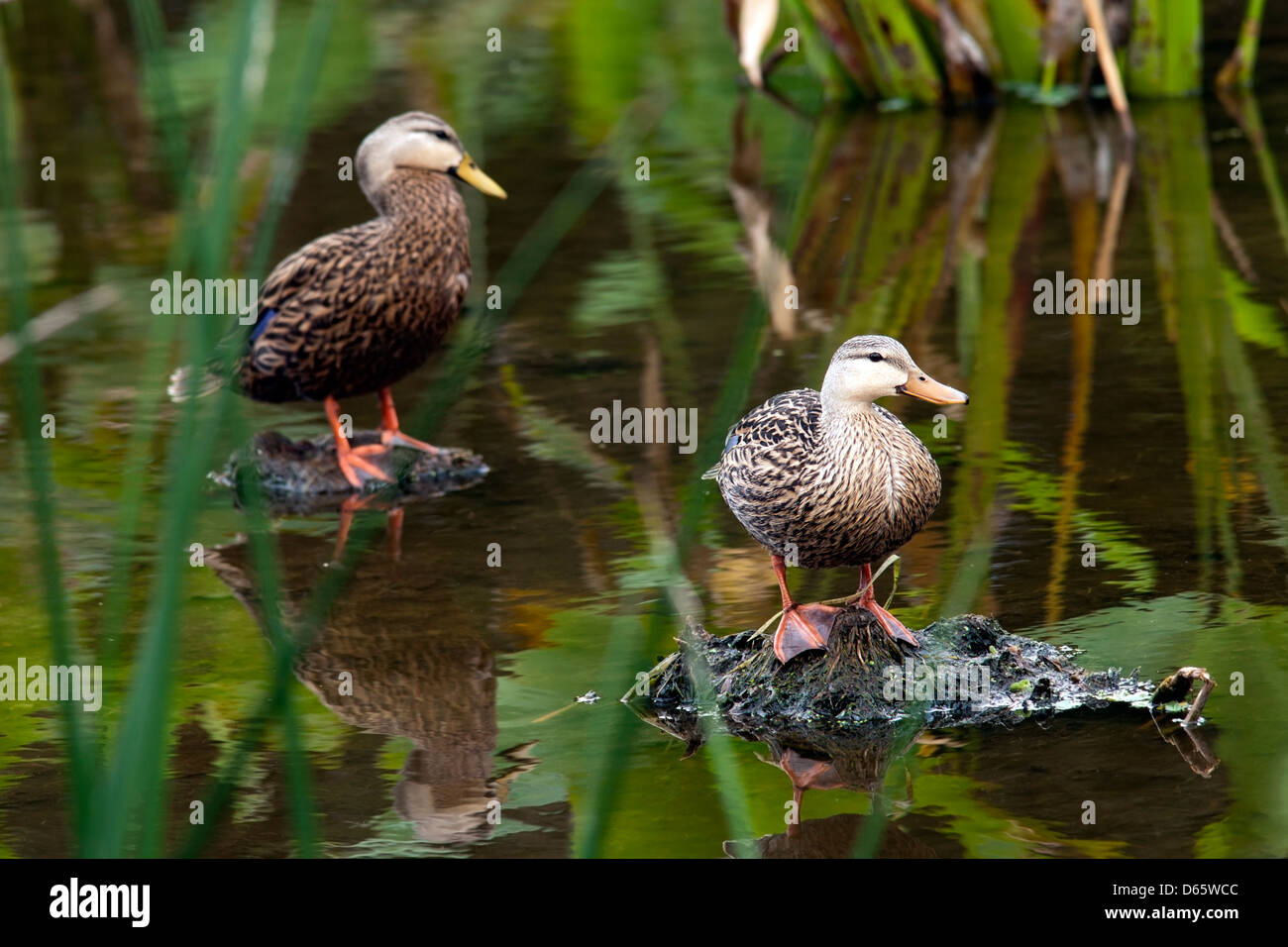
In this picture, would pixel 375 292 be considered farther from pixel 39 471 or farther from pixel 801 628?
pixel 39 471

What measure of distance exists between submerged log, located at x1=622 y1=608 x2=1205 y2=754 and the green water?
108 millimetres

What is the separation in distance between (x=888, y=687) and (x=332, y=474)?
2799 mm

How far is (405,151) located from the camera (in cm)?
646

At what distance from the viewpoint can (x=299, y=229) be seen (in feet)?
32.3

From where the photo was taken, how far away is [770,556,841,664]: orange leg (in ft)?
14.5

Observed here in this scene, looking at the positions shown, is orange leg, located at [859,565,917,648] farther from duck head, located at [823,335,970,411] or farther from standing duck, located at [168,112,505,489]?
standing duck, located at [168,112,505,489]

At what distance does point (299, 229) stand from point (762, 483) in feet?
19.3

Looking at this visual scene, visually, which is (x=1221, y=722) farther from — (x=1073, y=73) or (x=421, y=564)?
(x=1073, y=73)
